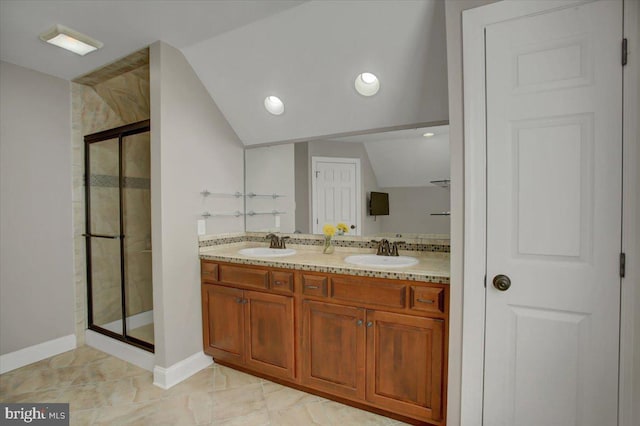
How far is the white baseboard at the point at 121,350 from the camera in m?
2.55

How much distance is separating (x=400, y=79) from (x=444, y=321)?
1512mm

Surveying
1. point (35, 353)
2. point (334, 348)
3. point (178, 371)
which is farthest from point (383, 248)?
point (35, 353)

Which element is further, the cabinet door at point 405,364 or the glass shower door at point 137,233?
the glass shower door at point 137,233

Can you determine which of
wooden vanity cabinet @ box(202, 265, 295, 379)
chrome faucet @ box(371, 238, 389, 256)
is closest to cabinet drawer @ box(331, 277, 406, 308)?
wooden vanity cabinet @ box(202, 265, 295, 379)

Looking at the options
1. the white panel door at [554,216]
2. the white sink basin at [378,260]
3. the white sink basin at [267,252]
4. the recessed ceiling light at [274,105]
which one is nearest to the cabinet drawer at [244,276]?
the white sink basin at [267,252]

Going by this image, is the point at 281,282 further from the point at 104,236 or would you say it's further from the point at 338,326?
the point at 104,236

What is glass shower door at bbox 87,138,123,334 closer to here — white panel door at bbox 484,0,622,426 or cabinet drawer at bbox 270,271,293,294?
cabinet drawer at bbox 270,271,293,294

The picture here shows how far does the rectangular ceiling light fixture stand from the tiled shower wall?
49cm

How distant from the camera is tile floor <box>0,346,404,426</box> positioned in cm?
195

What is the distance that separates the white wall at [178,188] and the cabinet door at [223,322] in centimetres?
8

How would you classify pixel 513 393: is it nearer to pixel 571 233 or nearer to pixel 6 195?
pixel 571 233

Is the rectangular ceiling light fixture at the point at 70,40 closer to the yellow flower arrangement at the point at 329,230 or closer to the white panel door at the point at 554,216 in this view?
the yellow flower arrangement at the point at 329,230

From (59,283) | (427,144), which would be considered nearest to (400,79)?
(427,144)

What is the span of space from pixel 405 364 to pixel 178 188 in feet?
6.43
